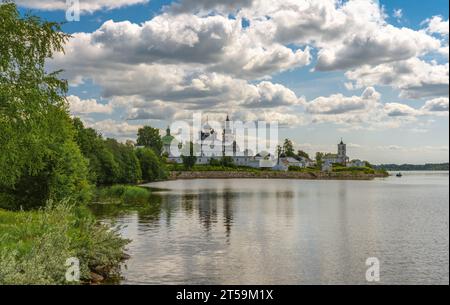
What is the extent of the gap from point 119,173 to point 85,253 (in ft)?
319

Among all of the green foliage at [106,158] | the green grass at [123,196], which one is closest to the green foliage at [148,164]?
the green foliage at [106,158]

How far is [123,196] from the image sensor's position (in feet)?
240

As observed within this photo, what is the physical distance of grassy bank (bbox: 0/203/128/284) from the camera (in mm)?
16828

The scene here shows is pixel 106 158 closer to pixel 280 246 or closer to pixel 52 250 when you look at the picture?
pixel 280 246

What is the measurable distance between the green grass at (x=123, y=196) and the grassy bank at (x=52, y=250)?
119 feet

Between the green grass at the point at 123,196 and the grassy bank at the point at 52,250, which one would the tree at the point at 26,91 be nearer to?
the grassy bank at the point at 52,250

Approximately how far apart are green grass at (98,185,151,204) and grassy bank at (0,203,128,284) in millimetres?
36268

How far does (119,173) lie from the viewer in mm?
119812

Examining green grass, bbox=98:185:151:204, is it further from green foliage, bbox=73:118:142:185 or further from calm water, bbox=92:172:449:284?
green foliage, bbox=73:118:142:185

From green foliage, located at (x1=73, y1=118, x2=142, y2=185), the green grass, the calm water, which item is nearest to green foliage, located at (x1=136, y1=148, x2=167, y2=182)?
green foliage, located at (x1=73, y1=118, x2=142, y2=185)

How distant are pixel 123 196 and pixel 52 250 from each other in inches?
2125

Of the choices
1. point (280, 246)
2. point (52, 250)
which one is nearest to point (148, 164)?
point (280, 246)
